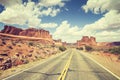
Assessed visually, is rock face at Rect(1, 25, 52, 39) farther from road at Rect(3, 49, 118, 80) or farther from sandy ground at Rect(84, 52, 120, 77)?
road at Rect(3, 49, 118, 80)

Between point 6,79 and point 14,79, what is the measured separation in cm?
60

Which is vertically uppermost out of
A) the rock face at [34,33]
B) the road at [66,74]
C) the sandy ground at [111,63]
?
the rock face at [34,33]

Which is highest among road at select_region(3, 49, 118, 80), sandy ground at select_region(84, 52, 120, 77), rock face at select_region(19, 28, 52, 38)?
rock face at select_region(19, 28, 52, 38)

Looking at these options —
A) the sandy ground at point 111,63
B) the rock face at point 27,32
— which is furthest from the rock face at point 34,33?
the sandy ground at point 111,63

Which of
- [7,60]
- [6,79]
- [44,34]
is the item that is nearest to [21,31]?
[44,34]

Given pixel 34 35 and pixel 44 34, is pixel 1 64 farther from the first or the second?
pixel 44 34

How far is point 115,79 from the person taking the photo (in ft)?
34.6

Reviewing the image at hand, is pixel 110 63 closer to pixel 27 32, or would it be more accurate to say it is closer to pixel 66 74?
pixel 66 74

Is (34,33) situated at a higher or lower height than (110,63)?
higher

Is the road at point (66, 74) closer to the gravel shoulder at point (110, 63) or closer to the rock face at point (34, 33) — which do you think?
the gravel shoulder at point (110, 63)

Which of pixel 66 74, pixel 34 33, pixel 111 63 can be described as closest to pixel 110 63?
pixel 111 63

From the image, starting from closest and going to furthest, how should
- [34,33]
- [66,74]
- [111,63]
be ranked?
[66,74] → [111,63] → [34,33]

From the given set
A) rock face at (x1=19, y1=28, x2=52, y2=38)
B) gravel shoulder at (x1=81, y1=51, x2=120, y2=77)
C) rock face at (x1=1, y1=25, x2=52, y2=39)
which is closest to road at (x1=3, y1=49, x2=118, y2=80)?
gravel shoulder at (x1=81, y1=51, x2=120, y2=77)

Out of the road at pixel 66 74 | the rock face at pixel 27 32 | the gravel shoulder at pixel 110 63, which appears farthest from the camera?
the rock face at pixel 27 32
